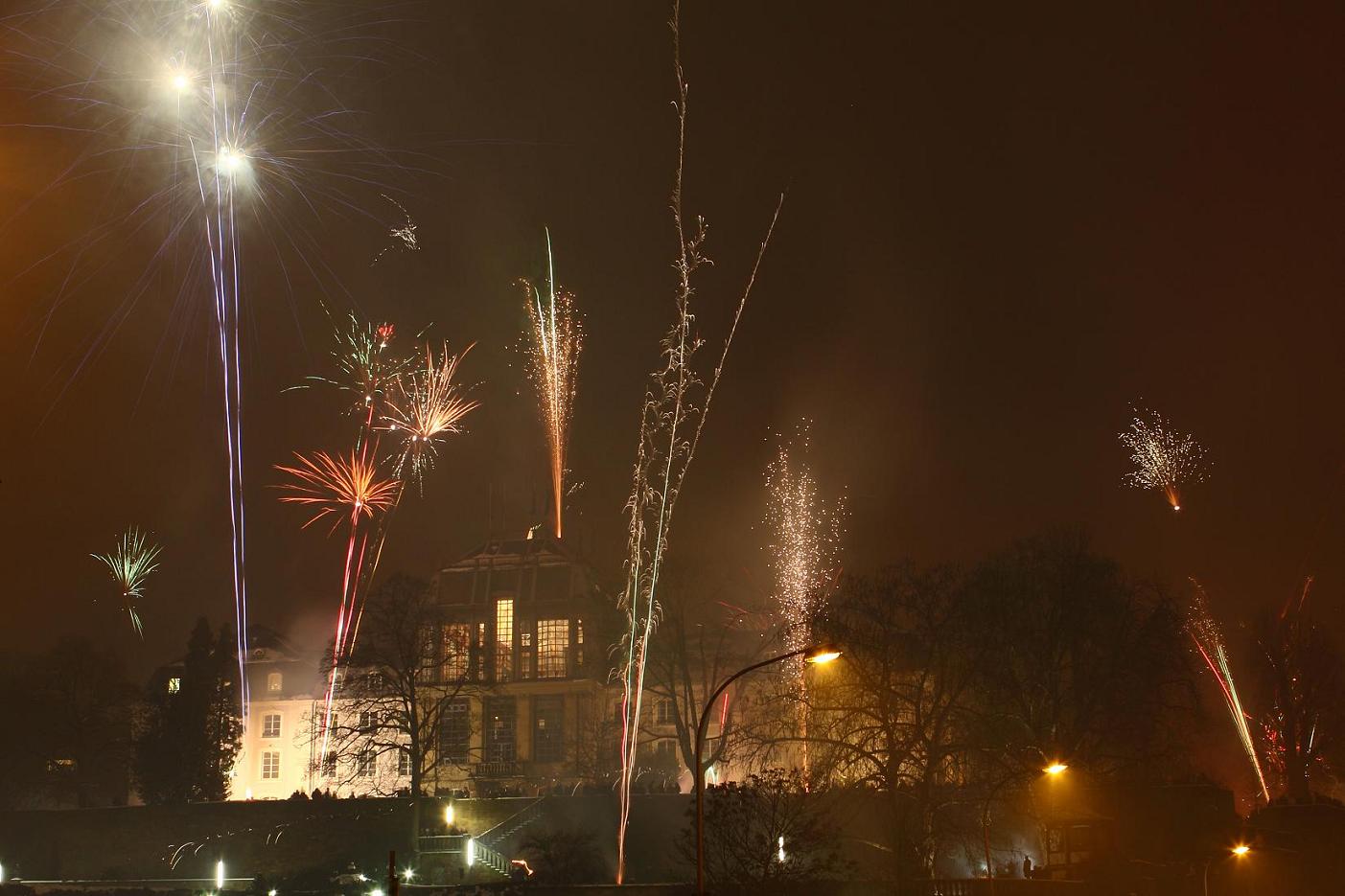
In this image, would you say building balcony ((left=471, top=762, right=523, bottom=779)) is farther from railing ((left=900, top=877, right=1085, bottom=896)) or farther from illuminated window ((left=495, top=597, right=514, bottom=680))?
railing ((left=900, top=877, right=1085, bottom=896))

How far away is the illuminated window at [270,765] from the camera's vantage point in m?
77.4

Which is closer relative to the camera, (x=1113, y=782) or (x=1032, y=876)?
(x=1032, y=876)

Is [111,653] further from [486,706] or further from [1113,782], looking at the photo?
[1113,782]

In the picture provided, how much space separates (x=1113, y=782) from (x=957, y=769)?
185 inches

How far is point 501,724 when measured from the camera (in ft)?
241

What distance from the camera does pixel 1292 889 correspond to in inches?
1622

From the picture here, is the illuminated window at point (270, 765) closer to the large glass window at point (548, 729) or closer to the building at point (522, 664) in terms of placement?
the building at point (522, 664)

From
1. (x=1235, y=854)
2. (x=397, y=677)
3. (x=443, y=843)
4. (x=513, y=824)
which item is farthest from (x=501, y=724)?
(x=1235, y=854)

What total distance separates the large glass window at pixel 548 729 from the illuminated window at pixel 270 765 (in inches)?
669

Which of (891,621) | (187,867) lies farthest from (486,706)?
(891,621)

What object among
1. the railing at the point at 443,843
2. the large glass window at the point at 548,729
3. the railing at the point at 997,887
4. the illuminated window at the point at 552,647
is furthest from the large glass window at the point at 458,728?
the railing at the point at 997,887

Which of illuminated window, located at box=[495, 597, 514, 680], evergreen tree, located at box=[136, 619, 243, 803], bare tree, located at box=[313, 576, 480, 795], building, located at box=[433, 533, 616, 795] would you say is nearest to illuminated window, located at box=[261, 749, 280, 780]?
evergreen tree, located at box=[136, 619, 243, 803]

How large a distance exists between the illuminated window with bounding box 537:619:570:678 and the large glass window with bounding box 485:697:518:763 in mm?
2844

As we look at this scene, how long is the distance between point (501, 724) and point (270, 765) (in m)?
15.9
